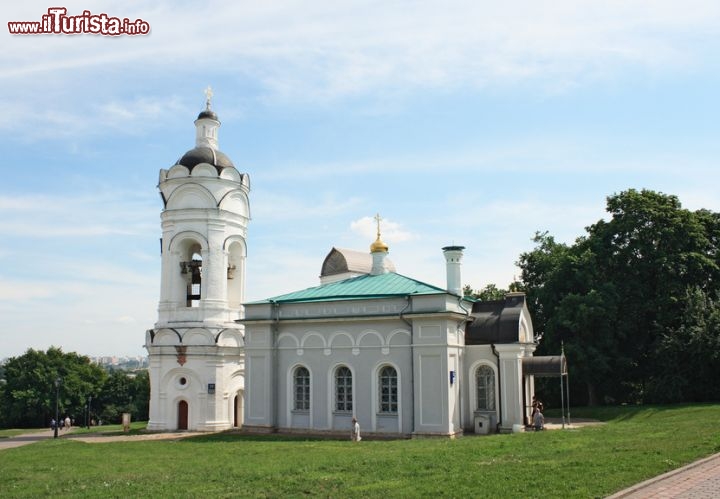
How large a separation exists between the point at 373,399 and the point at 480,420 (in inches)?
149

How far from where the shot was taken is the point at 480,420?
78.2ft

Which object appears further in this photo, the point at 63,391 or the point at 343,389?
the point at 63,391

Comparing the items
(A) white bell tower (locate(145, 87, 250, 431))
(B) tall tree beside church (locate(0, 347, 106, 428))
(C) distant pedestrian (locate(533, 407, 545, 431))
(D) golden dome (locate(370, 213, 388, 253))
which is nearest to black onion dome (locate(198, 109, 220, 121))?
(A) white bell tower (locate(145, 87, 250, 431))

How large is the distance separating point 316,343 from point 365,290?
2.68 m

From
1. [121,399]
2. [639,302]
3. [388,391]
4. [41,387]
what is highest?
[639,302]

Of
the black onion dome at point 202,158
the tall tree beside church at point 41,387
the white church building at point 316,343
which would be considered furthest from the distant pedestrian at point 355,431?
the tall tree beside church at point 41,387

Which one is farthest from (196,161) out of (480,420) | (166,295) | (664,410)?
(664,410)

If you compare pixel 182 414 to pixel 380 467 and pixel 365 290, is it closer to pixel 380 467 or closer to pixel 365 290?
pixel 365 290

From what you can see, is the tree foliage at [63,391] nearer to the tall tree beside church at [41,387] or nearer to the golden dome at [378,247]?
the tall tree beside church at [41,387]

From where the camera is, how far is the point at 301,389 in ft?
84.9

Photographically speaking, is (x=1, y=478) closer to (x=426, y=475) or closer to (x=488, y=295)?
(x=426, y=475)

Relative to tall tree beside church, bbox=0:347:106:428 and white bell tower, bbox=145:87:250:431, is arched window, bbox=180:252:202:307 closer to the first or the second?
white bell tower, bbox=145:87:250:431

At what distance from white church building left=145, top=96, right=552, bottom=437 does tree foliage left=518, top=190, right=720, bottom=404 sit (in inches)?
281

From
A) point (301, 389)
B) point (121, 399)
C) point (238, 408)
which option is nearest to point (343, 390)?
point (301, 389)
